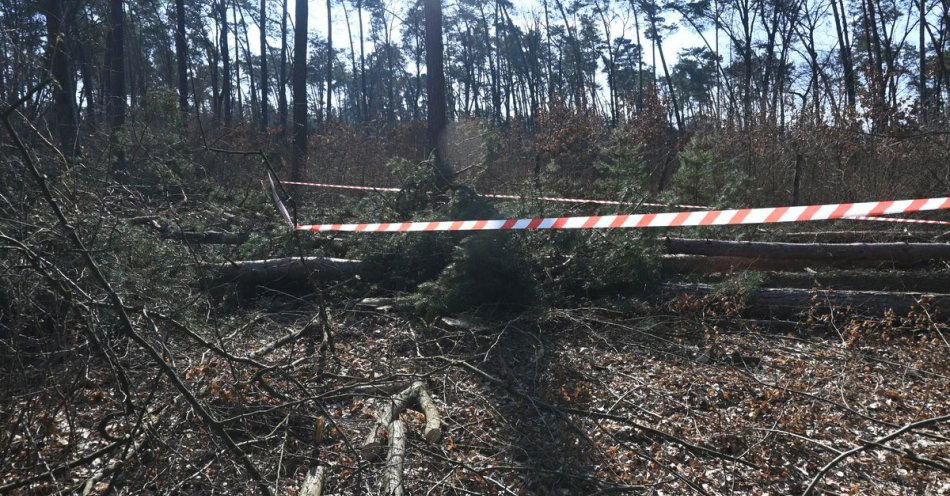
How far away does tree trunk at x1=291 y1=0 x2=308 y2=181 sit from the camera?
15.0 m

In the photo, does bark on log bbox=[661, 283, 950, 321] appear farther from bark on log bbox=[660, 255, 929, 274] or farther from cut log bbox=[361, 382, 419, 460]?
cut log bbox=[361, 382, 419, 460]

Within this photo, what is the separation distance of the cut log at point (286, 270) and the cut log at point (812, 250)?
129 inches

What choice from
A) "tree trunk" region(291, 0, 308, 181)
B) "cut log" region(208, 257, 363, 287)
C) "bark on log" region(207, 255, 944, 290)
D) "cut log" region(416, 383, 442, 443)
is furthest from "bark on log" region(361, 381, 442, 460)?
Answer: "tree trunk" region(291, 0, 308, 181)

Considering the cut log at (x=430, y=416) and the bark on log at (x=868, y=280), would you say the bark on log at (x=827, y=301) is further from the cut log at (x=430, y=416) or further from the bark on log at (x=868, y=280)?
the cut log at (x=430, y=416)

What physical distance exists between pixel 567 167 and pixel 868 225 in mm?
7090

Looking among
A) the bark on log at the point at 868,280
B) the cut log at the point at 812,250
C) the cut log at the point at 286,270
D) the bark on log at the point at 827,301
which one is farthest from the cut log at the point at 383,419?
the bark on log at the point at 868,280

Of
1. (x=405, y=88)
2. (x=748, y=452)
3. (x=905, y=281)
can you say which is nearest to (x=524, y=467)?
(x=748, y=452)

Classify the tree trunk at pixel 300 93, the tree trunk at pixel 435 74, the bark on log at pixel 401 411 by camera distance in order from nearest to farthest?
the bark on log at pixel 401 411, the tree trunk at pixel 435 74, the tree trunk at pixel 300 93

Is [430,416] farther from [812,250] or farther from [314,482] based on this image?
[812,250]

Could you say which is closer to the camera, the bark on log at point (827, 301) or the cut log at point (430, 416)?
the cut log at point (430, 416)

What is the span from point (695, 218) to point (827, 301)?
134 cm

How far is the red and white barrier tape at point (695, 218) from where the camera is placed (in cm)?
388

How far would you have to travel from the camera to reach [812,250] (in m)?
6.18

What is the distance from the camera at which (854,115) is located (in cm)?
1005
